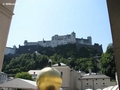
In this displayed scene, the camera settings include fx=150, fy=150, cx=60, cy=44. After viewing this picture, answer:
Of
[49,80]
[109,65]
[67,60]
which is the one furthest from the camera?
[67,60]

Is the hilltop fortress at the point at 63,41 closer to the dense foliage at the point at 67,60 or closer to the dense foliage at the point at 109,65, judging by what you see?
the dense foliage at the point at 67,60

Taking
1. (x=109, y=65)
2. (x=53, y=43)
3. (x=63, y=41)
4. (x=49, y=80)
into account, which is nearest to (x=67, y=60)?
(x=63, y=41)

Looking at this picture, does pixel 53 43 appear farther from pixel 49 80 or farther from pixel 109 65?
pixel 49 80

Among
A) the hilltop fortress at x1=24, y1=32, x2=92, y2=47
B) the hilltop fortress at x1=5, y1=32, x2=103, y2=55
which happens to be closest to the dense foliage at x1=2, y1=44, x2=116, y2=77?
the hilltop fortress at x1=5, y1=32, x2=103, y2=55

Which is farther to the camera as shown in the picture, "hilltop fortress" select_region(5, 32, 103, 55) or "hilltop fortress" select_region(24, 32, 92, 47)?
"hilltop fortress" select_region(24, 32, 92, 47)

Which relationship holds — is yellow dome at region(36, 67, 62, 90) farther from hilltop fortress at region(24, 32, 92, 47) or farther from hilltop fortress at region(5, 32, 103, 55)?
hilltop fortress at region(24, 32, 92, 47)

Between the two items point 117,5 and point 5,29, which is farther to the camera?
point 5,29

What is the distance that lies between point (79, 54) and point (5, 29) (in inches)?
2392

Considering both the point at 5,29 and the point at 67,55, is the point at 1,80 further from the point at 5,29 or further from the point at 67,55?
the point at 5,29

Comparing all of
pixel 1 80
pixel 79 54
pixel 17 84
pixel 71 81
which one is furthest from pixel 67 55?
pixel 17 84

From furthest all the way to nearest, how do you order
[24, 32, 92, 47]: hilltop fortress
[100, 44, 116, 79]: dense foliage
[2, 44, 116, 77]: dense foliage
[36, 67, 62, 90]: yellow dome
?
[24, 32, 92, 47]: hilltop fortress, [2, 44, 116, 77]: dense foliage, [100, 44, 116, 79]: dense foliage, [36, 67, 62, 90]: yellow dome

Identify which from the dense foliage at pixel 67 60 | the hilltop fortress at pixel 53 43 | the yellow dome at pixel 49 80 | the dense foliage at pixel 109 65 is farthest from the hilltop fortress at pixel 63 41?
the yellow dome at pixel 49 80

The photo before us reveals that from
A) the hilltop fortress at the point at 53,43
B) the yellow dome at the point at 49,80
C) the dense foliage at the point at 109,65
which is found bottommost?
the yellow dome at the point at 49,80

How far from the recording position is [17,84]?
9875 mm
